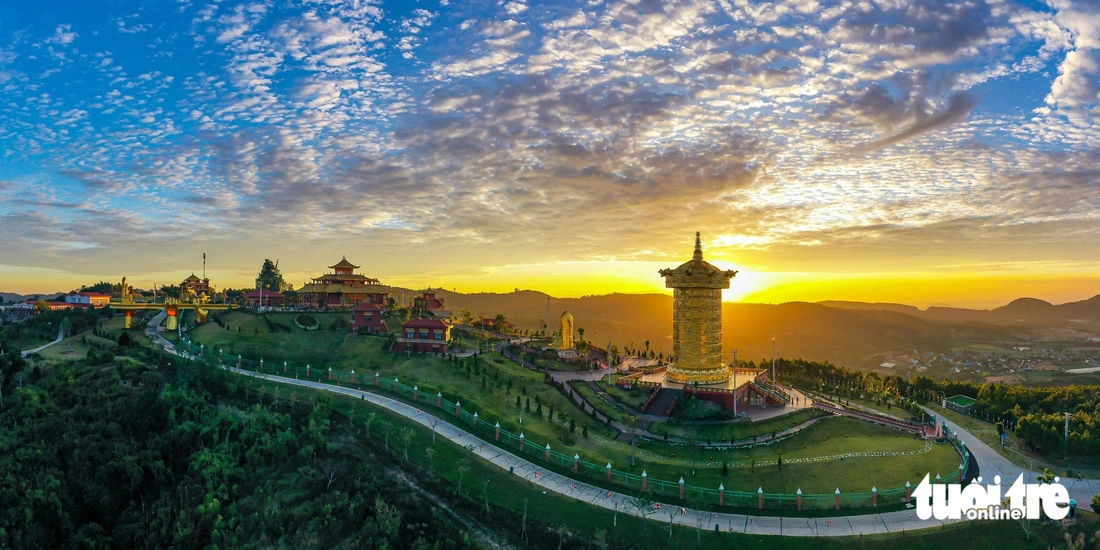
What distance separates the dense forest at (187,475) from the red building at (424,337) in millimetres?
17287

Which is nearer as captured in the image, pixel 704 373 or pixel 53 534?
pixel 53 534

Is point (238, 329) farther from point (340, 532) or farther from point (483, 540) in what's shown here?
point (483, 540)

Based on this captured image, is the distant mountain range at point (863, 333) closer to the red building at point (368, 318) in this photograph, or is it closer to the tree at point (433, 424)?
the red building at point (368, 318)

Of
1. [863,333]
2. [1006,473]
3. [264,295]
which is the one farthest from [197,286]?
[863,333]

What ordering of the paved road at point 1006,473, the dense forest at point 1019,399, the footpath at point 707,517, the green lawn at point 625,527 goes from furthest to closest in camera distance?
the dense forest at point 1019,399 → the paved road at point 1006,473 → the footpath at point 707,517 → the green lawn at point 625,527

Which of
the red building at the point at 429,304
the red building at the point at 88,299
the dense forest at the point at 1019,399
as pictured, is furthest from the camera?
the red building at the point at 429,304

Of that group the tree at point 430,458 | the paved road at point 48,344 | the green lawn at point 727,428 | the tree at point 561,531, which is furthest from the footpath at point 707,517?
the paved road at point 48,344

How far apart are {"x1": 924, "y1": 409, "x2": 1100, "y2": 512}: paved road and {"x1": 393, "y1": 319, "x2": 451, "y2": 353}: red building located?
39618 millimetres

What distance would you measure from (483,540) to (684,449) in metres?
15.2

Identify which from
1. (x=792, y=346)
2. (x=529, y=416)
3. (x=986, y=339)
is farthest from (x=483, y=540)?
(x=986, y=339)

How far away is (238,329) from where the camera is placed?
58.2 metres

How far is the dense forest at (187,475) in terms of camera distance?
1078 inches

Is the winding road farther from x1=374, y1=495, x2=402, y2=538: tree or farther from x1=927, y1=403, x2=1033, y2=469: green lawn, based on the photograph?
x1=927, y1=403, x2=1033, y2=469: green lawn

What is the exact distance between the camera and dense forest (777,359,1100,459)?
38.6 metres
